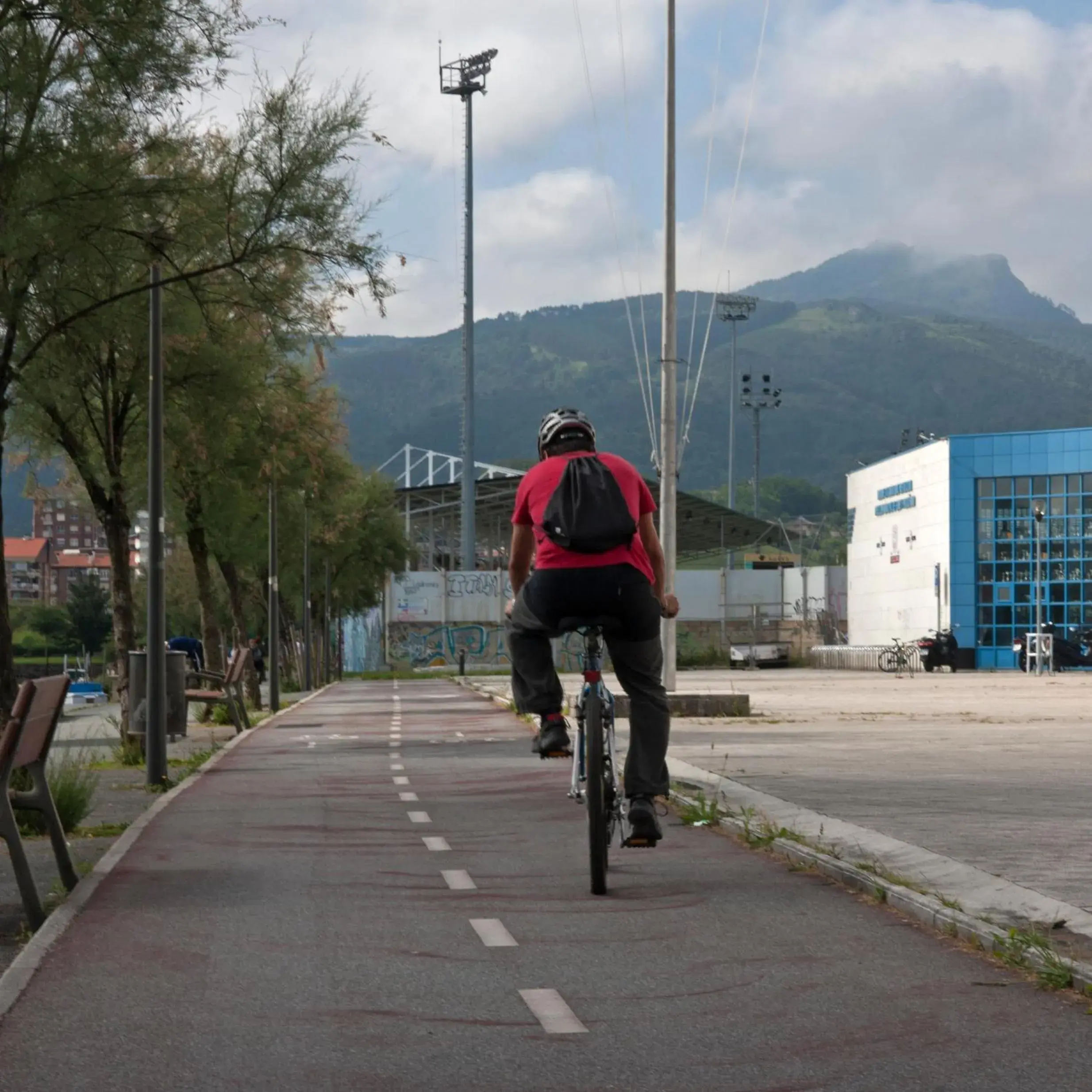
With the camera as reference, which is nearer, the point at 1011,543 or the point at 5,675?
the point at 5,675

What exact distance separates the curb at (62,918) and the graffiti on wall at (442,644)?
258ft

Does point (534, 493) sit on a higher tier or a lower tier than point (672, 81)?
lower

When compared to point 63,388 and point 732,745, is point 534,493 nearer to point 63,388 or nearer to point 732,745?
point 732,745

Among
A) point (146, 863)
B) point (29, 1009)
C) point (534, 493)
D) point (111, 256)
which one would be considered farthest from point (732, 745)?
point (29, 1009)

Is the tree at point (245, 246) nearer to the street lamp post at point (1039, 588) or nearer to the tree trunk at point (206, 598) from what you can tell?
the tree trunk at point (206, 598)

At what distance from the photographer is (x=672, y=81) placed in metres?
29.8

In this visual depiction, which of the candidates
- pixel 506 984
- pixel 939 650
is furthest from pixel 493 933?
pixel 939 650

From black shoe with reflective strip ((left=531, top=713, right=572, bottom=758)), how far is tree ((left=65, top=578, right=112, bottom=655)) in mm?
150547

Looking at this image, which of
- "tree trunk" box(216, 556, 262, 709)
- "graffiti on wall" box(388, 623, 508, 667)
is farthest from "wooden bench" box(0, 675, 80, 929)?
"graffiti on wall" box(388, 623, 508, 667)

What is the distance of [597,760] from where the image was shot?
27.0 feet

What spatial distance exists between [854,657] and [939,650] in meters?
6.60

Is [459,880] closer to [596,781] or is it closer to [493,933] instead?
[596,781]

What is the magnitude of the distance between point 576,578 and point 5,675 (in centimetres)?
982

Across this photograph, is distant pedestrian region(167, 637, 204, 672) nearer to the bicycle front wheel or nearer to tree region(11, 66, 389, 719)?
tree region(11, 66, 389, 719)
